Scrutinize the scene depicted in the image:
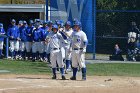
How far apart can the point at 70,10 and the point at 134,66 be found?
5.29 m

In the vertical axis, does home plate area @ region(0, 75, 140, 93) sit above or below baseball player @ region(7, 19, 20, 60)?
below

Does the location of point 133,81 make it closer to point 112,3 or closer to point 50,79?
point 50,79

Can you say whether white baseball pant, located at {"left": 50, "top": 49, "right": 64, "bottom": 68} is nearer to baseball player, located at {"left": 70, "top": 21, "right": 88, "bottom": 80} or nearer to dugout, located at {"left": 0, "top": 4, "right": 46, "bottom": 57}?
baseball player, located at {"left": 70, "top": 21, "right": 88, "bottom": 80}

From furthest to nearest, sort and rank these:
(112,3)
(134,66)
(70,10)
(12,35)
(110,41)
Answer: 1. (112,3)
2. (110,41)
3. (70,10)
4. (12,35)
5. (134,66)

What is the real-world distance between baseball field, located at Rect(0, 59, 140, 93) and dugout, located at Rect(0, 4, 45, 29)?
6732mm

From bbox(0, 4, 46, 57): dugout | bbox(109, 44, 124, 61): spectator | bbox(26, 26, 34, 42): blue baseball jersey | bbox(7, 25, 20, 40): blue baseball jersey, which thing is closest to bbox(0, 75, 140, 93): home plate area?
bbox(26, 26, 34, 42): blue baseball jersey

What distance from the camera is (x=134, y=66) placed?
69.6ft

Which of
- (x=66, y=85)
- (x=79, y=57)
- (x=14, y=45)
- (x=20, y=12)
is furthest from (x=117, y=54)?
(x=66, y=85)

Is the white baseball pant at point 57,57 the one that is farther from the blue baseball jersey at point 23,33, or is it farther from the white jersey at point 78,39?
the blue baseball jersey at point 23,33

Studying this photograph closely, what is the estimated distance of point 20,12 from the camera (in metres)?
28.3

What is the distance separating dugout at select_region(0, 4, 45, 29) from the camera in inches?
1096

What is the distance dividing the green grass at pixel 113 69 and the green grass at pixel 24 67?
1.95 m

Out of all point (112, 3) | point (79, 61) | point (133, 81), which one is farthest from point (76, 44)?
point (112, 3)

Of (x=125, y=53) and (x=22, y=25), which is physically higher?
(x=22, y=25)
